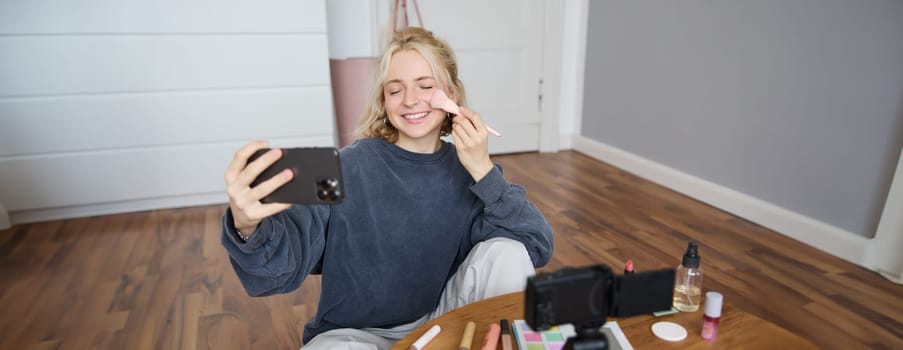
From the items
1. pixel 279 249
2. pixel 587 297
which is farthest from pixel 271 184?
pixel 587 297

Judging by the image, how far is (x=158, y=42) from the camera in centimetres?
242

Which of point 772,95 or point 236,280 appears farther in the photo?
point 772,95

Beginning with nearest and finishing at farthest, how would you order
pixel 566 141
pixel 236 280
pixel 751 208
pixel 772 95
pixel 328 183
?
pixel 328 183, pixel 236 280, pixel 772 95, pixel 751 208, pixel 566 141

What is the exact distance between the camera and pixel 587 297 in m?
0.52

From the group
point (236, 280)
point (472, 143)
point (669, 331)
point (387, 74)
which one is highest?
point (387, 74)

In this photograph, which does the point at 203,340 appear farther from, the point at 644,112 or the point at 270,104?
the point at 644,112

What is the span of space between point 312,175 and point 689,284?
2.28 feet

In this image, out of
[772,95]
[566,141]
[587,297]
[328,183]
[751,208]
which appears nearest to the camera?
[587,297]

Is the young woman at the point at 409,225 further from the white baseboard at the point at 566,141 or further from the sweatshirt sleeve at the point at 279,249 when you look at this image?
the white baseboard at the point at 566,141

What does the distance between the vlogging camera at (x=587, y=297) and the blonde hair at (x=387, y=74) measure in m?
0.70

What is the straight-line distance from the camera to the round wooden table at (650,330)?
2.65 feet

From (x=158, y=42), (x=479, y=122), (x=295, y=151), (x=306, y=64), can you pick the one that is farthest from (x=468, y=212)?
(x=158, y=42)

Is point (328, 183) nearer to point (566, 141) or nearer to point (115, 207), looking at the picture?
point (115, 207)

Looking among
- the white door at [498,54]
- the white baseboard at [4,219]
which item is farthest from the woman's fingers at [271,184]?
the white door at [498,54]
